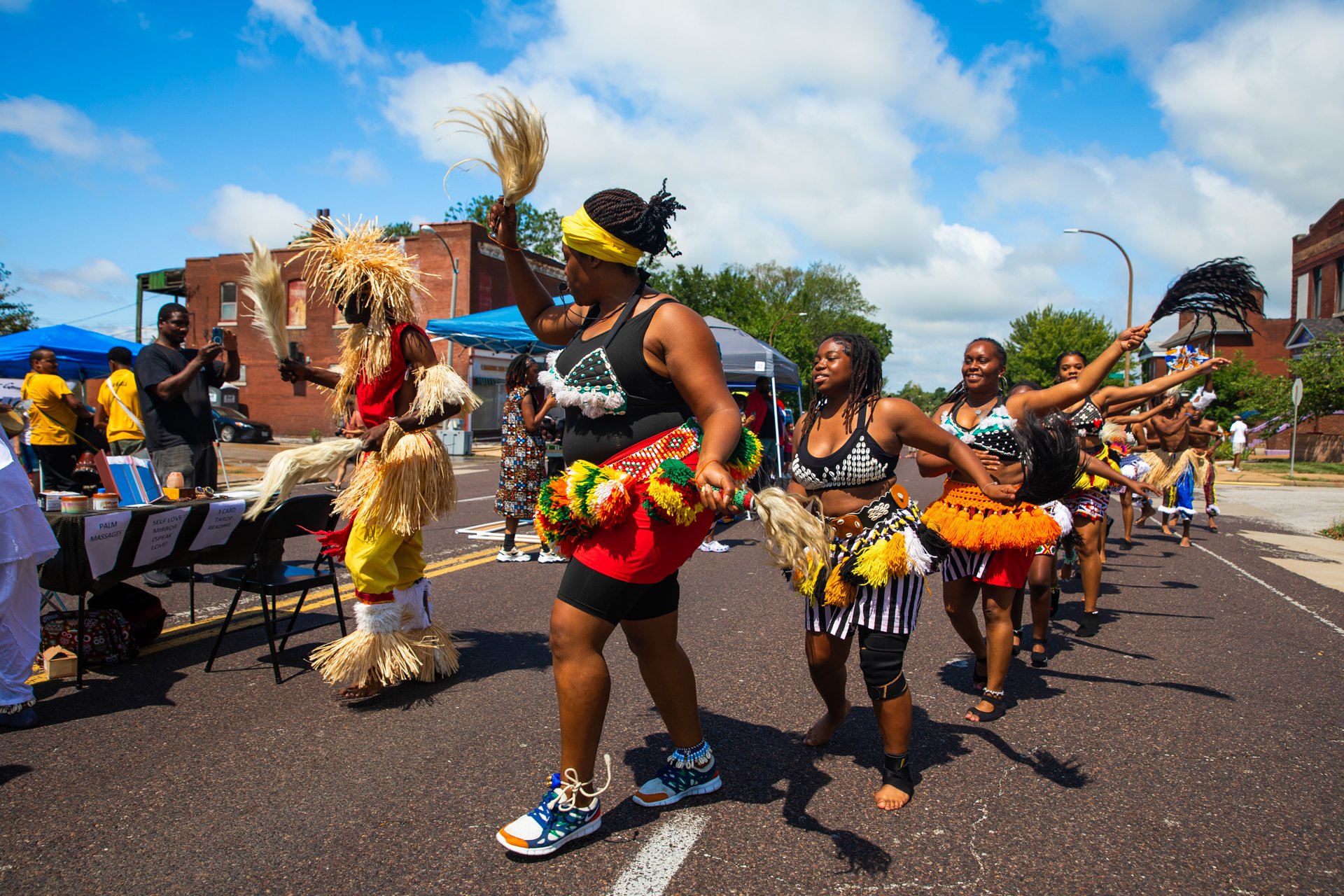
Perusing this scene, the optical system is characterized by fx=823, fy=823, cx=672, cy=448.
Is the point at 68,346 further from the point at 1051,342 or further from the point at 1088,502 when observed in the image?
the point at 1051,342

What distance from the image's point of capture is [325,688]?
164 inches

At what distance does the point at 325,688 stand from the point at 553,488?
7.54 feet

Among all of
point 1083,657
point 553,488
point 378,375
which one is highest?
point 378,375

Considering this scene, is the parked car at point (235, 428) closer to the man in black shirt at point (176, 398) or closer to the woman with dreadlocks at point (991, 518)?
the man in black shirt at point (176, 398)

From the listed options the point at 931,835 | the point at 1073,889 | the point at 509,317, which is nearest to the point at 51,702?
the point at 931,835

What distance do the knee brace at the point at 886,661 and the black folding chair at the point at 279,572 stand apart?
2.78 metres

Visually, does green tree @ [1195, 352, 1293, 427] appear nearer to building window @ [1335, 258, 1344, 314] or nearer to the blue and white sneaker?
building window @ [1335, 258, 1344, 314]

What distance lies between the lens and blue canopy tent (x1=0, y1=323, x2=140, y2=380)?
12.1m

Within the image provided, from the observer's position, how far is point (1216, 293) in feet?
13.1

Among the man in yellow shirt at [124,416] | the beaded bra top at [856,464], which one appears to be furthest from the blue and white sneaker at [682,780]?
the man in yellow shirt at [124,416]

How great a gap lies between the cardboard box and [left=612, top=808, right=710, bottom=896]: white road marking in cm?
321

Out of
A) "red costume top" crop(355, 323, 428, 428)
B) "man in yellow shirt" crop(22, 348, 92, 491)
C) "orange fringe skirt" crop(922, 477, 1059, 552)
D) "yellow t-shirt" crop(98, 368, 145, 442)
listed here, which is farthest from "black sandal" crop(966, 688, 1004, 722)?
"man in yellow shirt" crop(22, 348, 92, 491)

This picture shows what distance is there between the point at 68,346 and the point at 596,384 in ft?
42.1

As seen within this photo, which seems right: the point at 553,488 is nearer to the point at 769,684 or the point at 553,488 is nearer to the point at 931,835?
the point at 931,835
